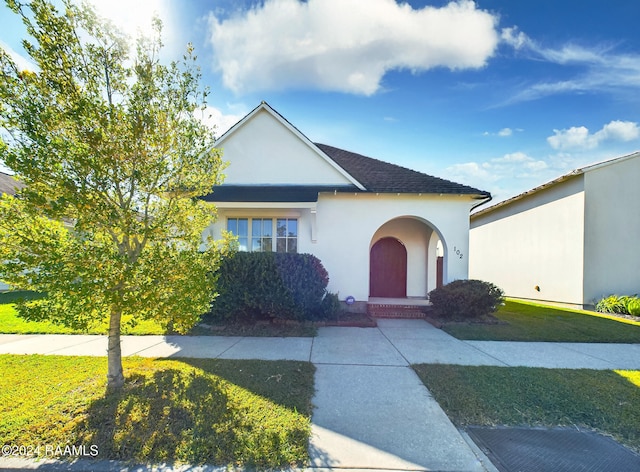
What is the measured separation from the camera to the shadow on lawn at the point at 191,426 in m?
2.73

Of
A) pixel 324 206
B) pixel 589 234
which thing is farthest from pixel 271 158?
pixel 589 234

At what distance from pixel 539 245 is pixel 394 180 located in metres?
9.01

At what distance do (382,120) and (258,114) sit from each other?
16.1ft

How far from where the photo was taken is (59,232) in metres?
3.62

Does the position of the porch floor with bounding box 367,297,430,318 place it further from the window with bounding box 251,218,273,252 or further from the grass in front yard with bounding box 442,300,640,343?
the window with bounding box 251,218,273,252

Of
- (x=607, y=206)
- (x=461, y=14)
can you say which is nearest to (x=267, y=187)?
(x=461, y=14)

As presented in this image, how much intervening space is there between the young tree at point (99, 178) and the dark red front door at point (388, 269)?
9.13 m

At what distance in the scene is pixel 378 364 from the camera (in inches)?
209

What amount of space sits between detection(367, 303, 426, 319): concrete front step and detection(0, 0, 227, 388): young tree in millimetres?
7052

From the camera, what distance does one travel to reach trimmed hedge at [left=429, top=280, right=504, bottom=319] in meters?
8.67

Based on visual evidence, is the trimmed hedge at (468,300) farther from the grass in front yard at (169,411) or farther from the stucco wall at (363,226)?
the grass in front yard at (169,411)

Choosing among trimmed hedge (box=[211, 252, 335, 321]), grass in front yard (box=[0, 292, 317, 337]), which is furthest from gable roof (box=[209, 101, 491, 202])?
grass in front yard (box=[0, 292, 317, 337])

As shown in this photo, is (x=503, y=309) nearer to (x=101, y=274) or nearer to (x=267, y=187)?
(x=267, y=187)

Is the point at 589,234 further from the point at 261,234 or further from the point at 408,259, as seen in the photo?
the point at 261,234
